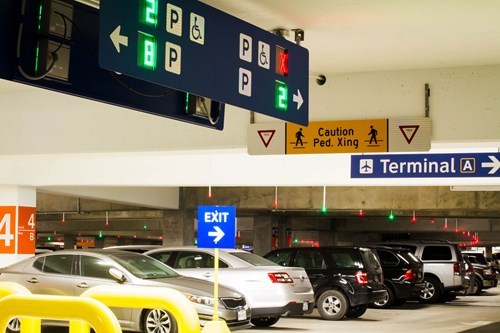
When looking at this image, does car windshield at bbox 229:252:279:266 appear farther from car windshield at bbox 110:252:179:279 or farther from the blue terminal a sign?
the blue terminal a sign

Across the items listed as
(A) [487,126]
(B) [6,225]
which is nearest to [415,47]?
(A) [487,126]

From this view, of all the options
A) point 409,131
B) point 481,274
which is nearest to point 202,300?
point 409,131

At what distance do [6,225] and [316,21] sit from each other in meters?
12.9

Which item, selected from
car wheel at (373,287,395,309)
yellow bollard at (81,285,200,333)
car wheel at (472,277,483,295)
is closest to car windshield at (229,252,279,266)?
car wheel at (373,287,395,309)

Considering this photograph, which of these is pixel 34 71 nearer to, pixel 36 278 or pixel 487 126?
pixel 487 126

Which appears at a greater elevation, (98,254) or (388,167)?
(388,167)

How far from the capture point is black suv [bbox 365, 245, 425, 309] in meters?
22.6

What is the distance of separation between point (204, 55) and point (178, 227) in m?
22.8

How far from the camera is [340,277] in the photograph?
19.1 meters

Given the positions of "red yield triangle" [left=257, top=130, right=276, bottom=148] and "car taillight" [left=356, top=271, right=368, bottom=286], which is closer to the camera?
"red yield triangle" [left=257, top=130, right=276, bottom=148]

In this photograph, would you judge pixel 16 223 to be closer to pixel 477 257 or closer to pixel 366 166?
pixel 366 166

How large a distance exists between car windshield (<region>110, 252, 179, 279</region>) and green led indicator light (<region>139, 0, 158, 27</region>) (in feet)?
24.6

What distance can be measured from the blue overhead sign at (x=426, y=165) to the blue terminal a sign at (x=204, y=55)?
5.28 m

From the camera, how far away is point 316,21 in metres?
9.88
